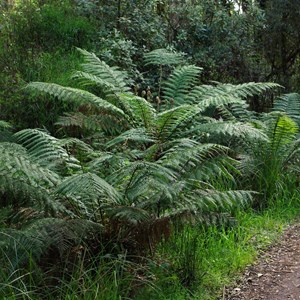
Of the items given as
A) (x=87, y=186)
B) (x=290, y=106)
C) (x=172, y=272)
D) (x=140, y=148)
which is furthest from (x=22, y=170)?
(x=290, y=106)

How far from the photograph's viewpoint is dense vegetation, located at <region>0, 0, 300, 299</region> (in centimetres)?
419

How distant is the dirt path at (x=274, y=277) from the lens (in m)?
4.49

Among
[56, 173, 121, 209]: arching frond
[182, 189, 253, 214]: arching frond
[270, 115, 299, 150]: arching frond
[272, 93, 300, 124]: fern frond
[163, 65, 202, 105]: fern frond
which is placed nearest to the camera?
[56, 173, 121, 209]: arching frond

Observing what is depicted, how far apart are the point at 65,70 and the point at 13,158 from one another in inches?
173

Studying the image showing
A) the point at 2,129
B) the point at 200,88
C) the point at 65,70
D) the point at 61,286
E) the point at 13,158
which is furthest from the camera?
the point at 65,70

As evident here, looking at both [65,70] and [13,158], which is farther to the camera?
[65,70]

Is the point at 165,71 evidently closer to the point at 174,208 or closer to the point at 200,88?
the point at 200,88

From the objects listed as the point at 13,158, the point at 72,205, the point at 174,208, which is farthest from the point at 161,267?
the point at 13,158

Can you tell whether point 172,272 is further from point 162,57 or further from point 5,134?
point 162,57

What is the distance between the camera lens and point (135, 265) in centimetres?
438

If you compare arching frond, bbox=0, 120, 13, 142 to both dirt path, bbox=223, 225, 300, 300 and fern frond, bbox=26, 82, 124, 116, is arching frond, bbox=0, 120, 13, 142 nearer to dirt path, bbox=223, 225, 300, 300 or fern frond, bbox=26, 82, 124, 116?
fern frond, bbox=26, 82, 124, 116

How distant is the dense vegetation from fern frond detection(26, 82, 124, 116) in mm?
19

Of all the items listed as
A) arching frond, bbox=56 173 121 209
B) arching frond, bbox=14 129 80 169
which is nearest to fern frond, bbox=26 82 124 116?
arching frond, bbox=14 129 80 169

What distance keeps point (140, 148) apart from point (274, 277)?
2.51 m
